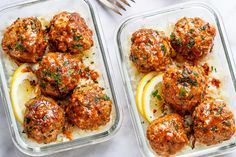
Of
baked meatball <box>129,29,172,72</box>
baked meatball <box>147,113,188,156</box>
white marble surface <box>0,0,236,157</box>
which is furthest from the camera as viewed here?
white marble surface <box>0,0,236,157</box>

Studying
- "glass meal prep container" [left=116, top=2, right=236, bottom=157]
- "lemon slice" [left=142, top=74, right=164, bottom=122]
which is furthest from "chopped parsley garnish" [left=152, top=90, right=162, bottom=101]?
"glass meal prep container" [left=116, top=2, right=236, bottom=157]

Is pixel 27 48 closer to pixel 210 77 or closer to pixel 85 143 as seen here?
pixel 85 143

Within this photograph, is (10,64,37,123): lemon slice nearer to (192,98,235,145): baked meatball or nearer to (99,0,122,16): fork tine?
(99,0,122,16): fork tine

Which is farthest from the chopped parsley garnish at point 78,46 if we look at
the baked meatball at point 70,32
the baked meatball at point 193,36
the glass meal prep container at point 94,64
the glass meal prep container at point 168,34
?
the baked meatball at point 193,36

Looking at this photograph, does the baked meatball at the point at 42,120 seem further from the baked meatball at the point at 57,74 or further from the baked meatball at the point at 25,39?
the baked meatball at the point at 25,39

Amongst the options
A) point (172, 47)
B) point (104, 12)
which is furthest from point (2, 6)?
point (172, 47)

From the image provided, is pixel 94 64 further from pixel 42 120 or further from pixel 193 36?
pixel 193 36
